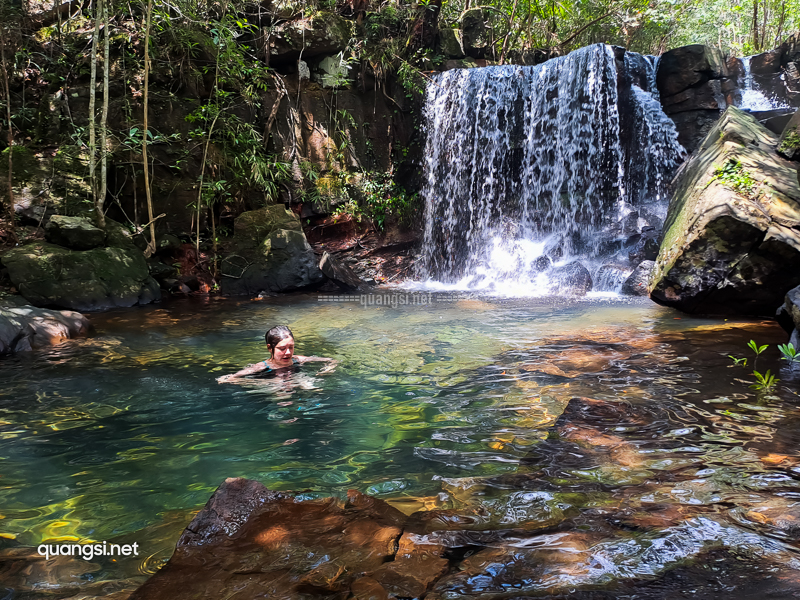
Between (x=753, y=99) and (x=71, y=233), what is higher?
(x=753, y=99)

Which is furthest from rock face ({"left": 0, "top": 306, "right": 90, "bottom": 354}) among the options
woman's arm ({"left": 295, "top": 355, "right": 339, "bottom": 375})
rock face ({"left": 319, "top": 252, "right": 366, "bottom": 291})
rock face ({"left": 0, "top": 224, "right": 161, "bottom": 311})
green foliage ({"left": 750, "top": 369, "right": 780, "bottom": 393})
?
green foliage ({"left": 750, "top": 369, "right": 780, "bottom": 393})

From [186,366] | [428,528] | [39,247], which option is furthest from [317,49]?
[428,528]

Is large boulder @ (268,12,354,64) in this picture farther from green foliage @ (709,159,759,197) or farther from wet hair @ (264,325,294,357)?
wet hair @ (264,325,294,357)

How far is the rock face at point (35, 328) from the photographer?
226 inches

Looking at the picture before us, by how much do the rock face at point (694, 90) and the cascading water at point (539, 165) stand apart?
0.35 metres

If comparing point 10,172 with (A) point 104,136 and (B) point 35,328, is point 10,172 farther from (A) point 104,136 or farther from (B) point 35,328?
(B) point 35,328

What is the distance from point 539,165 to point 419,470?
1060 cm

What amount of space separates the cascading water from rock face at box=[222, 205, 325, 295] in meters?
3.38

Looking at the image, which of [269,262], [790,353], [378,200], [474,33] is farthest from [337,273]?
[474,33]

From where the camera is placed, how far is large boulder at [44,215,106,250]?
344 inches

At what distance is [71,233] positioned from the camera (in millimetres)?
8781

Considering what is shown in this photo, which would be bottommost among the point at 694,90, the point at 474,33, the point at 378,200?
the point at 378,200

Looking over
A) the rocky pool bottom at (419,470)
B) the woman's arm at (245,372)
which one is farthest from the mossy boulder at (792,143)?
the woman's arm at (245,372)

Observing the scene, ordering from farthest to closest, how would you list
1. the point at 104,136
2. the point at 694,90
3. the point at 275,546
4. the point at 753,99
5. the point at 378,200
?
1. the point at 378,200
2. the point at 753,99
3. the point at 694,90
4. the point at 104,136
5. the point at 275,546
